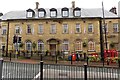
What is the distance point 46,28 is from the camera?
36.5 metres

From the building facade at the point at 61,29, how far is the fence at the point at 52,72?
26153 mm

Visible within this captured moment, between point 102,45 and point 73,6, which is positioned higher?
point 73,6

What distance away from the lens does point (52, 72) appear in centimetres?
886

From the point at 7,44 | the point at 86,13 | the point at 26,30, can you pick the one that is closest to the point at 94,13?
the point at 86,13

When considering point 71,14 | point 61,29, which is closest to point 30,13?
point 61,29

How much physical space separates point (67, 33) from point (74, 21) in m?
2.55

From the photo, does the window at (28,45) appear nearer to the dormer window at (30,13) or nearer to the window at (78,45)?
the dormer window at (30,13)

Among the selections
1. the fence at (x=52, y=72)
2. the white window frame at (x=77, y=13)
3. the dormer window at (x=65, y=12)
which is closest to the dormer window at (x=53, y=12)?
the dormer window at (x=65, y=12)

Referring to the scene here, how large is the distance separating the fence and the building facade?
26.2 meters

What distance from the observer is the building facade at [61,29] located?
3503 cm

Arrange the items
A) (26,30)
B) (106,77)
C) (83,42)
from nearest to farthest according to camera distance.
A: 1. (106,77)
2. (83,42)
3. (26,30)

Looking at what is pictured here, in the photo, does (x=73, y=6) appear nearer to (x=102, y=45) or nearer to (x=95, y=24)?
(x=95, y=24)

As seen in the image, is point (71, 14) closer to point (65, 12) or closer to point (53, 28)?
point (65, 12)

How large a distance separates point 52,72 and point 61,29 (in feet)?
89.6
